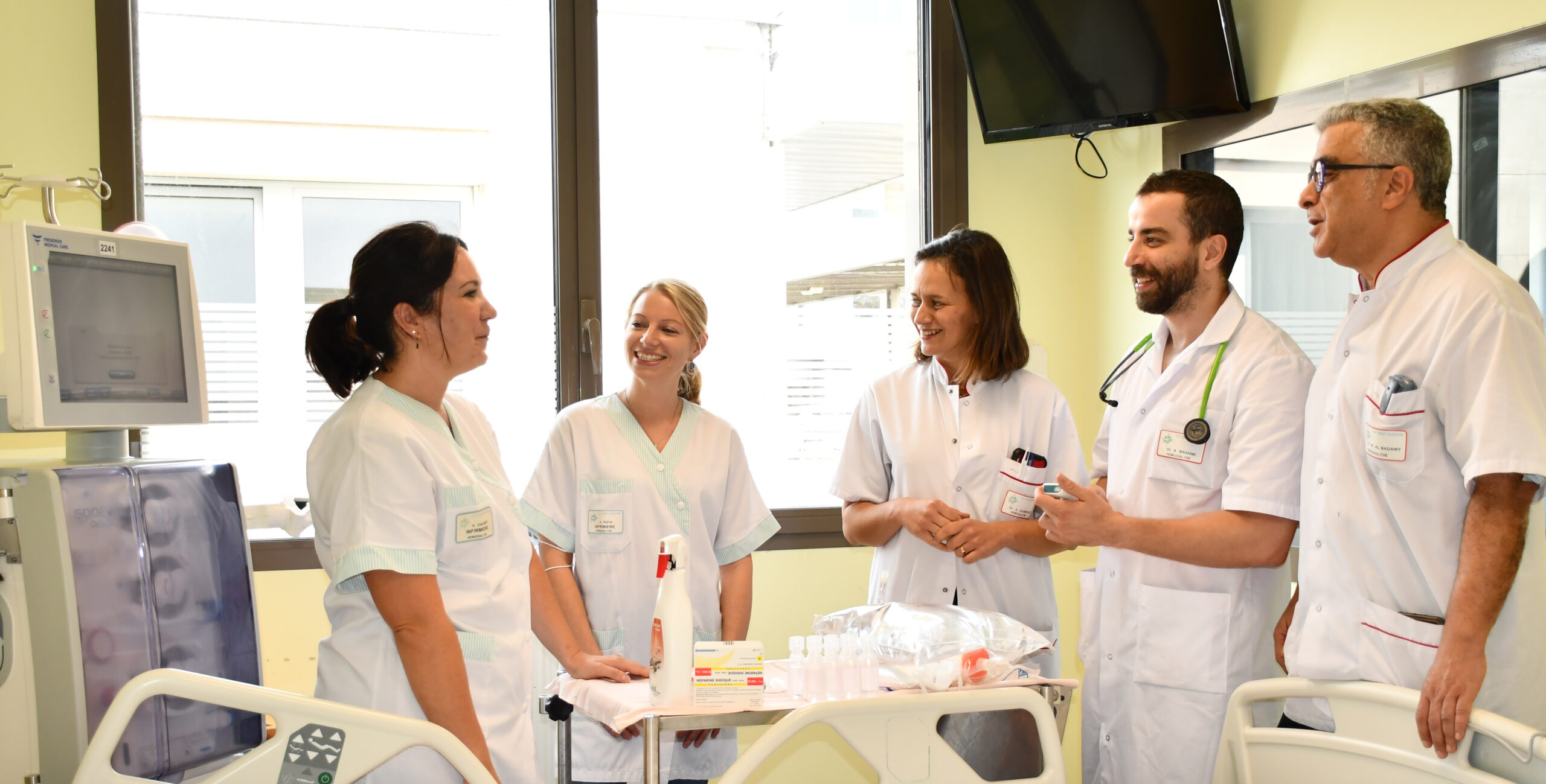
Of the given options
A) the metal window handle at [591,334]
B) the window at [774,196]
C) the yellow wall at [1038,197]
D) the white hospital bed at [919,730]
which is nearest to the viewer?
the white hospital bed at [919,730]

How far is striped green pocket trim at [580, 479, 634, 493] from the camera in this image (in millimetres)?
2359

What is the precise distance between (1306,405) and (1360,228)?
0.33 m

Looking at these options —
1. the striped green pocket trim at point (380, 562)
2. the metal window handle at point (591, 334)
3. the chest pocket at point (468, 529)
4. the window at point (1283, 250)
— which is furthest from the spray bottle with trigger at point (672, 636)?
the window at point (1283, 250)

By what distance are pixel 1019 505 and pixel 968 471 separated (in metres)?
0.14

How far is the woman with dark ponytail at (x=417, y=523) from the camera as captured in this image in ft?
5.13

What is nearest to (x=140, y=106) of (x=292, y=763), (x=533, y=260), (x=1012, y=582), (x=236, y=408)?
(x=236, y=408)

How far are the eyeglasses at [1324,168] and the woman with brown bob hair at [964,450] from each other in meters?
0.72

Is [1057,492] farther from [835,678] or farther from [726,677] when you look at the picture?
[726,677]

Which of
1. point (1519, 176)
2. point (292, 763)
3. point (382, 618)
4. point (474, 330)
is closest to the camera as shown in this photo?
point (292, 763)

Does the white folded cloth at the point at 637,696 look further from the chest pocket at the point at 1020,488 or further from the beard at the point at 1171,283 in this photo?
the beard at the point at 1171,283

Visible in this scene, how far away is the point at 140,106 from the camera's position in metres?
2.97

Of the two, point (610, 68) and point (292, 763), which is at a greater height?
point (610, 68)

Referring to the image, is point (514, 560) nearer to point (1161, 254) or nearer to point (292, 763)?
point (292, 763)

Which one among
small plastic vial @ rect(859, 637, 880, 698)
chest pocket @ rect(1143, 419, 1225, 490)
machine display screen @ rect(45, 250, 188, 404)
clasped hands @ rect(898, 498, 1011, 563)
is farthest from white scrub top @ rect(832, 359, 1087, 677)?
machine display screen @ rect(45, 250, 188, 404)
